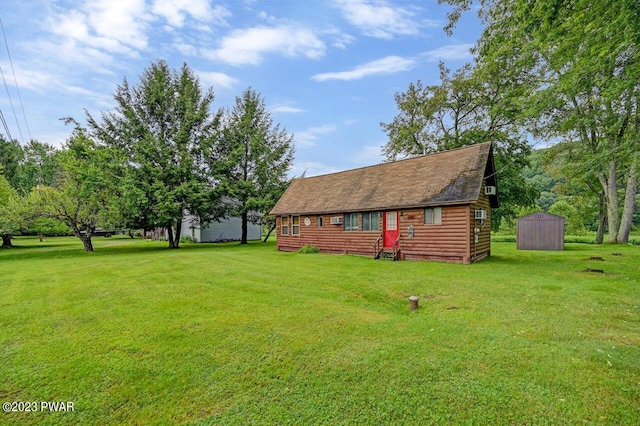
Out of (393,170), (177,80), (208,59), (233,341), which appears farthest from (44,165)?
(233,341)

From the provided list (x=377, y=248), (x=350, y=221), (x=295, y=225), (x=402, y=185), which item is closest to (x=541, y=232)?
(x=402, y=185)

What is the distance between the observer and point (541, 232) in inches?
700

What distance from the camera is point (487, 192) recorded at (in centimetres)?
1365

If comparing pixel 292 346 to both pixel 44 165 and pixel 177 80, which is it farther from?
pixel 44 165

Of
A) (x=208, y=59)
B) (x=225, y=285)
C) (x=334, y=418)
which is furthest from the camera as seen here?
(x=208, y=59)

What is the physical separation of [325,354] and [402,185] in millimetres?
11735

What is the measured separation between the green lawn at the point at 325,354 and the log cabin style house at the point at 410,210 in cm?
483

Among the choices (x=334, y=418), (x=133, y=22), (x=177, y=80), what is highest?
(x=177, y=80)

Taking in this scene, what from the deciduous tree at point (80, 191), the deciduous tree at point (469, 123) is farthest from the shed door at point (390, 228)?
the deciduous tree at point (80, 191)

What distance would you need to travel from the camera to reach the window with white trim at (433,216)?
41.1 feet

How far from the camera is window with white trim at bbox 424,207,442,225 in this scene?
41.1 ft

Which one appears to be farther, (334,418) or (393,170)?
(393,170)

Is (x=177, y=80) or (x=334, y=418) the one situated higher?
(x=177, y=80)

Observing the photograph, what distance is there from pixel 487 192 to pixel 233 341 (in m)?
13.3
